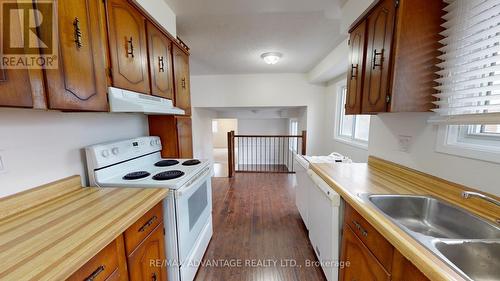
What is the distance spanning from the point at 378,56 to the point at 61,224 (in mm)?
2028

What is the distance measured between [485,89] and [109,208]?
2.02m

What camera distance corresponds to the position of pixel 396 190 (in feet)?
3.96

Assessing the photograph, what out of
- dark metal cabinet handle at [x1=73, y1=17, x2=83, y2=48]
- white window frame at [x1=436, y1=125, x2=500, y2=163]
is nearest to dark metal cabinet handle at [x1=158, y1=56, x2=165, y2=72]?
dark metal cabinet handle at [x1=73, y1=17, x2=83, y2=48]

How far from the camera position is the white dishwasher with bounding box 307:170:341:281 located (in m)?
1.32

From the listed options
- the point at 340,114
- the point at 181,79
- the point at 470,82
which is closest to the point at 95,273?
the point at 181,79

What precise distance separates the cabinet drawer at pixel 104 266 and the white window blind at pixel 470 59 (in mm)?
1885

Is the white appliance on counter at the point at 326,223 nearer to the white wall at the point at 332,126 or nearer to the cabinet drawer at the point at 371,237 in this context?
the cabinet drawer at the point at 371,237

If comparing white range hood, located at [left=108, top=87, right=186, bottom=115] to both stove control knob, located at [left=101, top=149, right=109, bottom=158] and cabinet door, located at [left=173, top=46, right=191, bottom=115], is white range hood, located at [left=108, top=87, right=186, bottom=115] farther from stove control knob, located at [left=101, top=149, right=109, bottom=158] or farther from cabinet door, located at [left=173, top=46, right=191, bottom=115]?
cabinet door, located at [left=173, top=46, right=191, bottom=115]

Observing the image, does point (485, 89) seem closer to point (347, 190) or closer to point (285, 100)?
point (347, 190)

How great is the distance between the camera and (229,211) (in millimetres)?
2748

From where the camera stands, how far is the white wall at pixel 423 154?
953 millimetres

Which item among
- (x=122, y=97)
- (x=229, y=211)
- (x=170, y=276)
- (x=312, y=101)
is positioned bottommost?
(x=229, y=211)

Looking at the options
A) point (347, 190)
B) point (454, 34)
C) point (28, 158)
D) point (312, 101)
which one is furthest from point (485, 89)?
point (312, 101)

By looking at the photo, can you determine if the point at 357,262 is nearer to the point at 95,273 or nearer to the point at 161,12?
the point at 95,273
